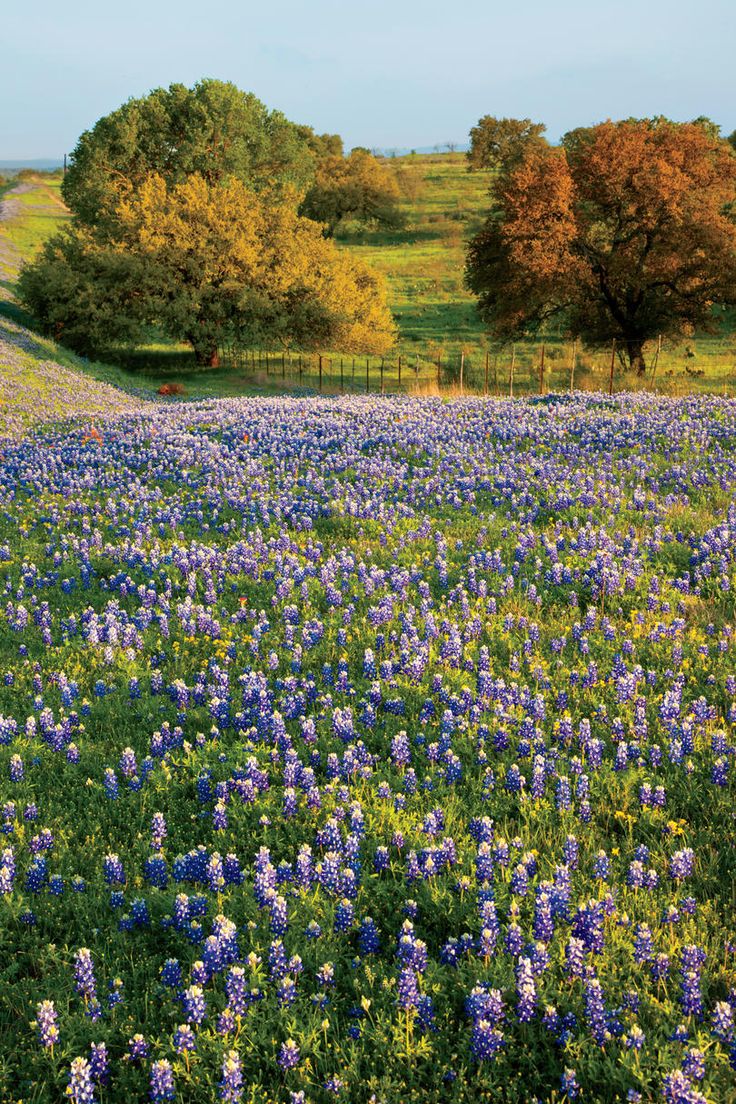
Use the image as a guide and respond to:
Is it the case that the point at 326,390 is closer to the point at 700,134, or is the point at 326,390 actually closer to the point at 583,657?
the point at 700,134

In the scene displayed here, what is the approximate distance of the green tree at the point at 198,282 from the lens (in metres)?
40.0

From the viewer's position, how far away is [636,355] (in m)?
37.8

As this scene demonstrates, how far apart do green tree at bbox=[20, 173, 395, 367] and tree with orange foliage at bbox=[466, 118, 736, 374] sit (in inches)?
351

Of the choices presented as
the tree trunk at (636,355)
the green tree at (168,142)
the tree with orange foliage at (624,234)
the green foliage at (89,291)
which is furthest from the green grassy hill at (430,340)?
the green tree at (168,142)

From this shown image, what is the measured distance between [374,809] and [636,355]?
3762cm

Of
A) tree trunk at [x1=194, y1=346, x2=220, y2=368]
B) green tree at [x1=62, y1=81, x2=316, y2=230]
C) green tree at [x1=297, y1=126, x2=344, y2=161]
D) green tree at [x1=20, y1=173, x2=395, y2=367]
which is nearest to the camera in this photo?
green tree at [x1=20, y1=173, x2=395, y2=367]

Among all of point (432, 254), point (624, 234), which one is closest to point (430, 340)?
point (624, 234)

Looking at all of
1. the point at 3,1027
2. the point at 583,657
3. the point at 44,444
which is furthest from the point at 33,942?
the point at 44,444

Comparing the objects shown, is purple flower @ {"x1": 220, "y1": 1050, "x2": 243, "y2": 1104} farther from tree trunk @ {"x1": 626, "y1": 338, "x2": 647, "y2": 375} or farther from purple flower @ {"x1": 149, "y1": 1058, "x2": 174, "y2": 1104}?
tree trunk @ {"x1": 626, "y1": 338, "x2": 647, "y2": 375}

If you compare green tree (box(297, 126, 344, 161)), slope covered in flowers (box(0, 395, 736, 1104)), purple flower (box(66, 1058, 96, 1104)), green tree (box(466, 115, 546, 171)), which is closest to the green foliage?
slope covered in flowers (box(0, 395, 736, 1104))

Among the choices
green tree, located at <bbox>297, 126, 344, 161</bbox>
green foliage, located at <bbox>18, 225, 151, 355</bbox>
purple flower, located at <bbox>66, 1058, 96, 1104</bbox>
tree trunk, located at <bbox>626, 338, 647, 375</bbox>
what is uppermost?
green tree, located at <bbox>297, 126, 344, 161</bbox>

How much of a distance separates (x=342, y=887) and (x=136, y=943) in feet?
3.38

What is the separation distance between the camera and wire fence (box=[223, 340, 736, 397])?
33156mm

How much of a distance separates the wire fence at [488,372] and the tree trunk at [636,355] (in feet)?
1.37
